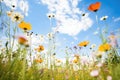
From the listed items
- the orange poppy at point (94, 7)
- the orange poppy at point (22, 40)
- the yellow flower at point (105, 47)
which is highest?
the orange poppy at point (94, 7)

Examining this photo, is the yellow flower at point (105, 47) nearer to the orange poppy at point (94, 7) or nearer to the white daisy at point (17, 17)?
the orange poppy at point (94, 7)

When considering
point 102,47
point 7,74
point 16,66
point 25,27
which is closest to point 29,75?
point 16,66

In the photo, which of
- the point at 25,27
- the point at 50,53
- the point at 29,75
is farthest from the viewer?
the point at 50,53

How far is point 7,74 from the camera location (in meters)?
2.06

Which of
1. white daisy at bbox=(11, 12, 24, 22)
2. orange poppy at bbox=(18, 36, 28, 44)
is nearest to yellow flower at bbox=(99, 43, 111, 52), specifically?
orange poppy at bbox=(18, 36, 28, 44)

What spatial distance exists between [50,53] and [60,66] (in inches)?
45.0

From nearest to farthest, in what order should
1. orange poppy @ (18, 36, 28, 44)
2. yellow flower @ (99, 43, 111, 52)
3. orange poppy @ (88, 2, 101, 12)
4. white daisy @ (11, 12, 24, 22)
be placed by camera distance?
orange poppy @ (18, 36, 28, 44) < yellow flower @ (99, 43, 111, 52) < orange poppy @ (88, 2, 101, 12) < white daisy @ (11, 12, 24, 22)

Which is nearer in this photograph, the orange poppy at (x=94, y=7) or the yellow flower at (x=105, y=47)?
the yellow flower at (x=105, y=47)

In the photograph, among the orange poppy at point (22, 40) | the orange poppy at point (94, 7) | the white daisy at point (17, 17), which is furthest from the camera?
the white daisy at point (17, 17)

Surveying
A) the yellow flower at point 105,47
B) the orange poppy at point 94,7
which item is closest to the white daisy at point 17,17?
the orange poppy at point 94,7

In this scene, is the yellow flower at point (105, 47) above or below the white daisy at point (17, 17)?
below

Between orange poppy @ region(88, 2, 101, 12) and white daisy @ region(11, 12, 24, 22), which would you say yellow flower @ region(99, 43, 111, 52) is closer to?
orange poppy @ region(88, 2, 101, 12)

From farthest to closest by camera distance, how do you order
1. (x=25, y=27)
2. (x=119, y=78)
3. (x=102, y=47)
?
(x=25, y=27)
(x=119, y=78)
(x=102, y=47)

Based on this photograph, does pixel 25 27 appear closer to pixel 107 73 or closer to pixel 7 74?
pixel 7 74
